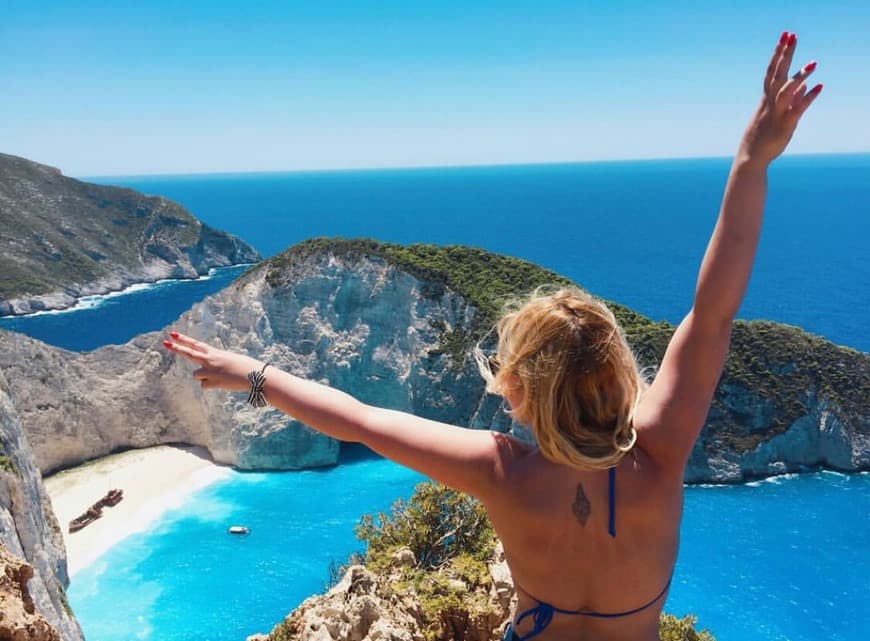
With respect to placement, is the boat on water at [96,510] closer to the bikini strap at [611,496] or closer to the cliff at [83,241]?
the bikini strap at [611,496]

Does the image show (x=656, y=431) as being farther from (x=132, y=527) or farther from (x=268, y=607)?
(x=132, y=527)

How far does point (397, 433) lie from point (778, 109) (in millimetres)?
1773

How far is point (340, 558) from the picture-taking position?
29422 millimetres

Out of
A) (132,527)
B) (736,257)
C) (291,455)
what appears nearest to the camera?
(736,257)

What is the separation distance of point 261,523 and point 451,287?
18.2 metres

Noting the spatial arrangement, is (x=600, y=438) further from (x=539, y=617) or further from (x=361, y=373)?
(x=361, y=373)

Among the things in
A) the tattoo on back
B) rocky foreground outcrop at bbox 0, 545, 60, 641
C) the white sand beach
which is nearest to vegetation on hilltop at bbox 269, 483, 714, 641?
rocky foreground outcrop at bbox 0, 545, 60, 641

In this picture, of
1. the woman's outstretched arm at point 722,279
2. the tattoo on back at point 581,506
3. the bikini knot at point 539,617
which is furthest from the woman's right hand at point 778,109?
the bikini knot at point 539,617

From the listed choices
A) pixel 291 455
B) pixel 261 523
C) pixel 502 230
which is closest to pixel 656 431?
pixel 261 523

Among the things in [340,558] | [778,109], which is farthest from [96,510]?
[778,109]

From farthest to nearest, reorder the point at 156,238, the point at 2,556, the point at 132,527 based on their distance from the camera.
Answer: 1. the point at 156,238
2. the point at 132,527
3. the point at 2,556

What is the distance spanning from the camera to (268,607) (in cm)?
2595

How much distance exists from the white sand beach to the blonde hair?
31729 mm

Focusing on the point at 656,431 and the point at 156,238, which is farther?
the point at 156,238
